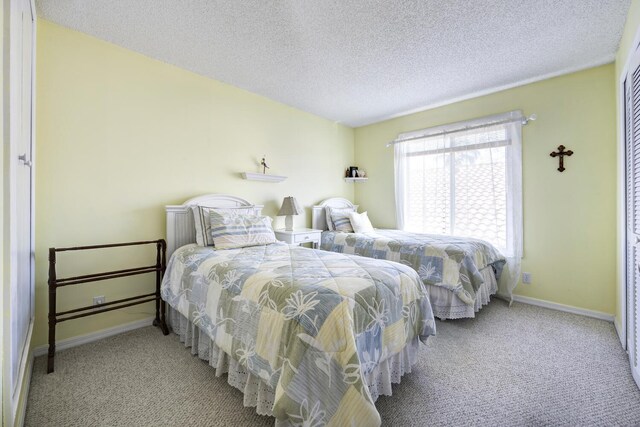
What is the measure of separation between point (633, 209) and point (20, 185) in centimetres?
365

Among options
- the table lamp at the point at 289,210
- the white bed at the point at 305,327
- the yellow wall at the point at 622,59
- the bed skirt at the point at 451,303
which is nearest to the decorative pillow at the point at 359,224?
the table lamp at the point at 289,210

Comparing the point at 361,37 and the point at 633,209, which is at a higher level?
the point at 361,37

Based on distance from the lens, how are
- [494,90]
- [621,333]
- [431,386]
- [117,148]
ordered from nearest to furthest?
[431,386]
[621,333]
[117,148]
[494,90]

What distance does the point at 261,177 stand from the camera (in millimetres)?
3322

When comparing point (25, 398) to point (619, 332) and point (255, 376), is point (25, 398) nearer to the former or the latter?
point (255, 376)

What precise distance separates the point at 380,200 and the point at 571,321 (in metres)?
2.60

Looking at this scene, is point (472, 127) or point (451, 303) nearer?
point (451, 303)

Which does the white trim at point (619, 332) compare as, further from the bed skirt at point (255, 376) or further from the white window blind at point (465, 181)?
the bed skirt at point (255, 376)

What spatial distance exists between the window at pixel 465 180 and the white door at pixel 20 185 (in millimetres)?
3775

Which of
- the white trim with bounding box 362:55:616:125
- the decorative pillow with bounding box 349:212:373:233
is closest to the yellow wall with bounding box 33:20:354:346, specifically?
the decorative pillow with bounding box 349:212:373:233

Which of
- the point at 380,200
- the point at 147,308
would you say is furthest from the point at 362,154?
the point at 147,308

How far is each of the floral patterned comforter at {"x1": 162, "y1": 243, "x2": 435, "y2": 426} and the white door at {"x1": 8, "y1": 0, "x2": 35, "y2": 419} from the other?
0.82 meters

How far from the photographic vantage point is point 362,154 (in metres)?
4.64

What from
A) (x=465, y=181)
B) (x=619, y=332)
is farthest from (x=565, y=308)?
(x=465, y=181)
